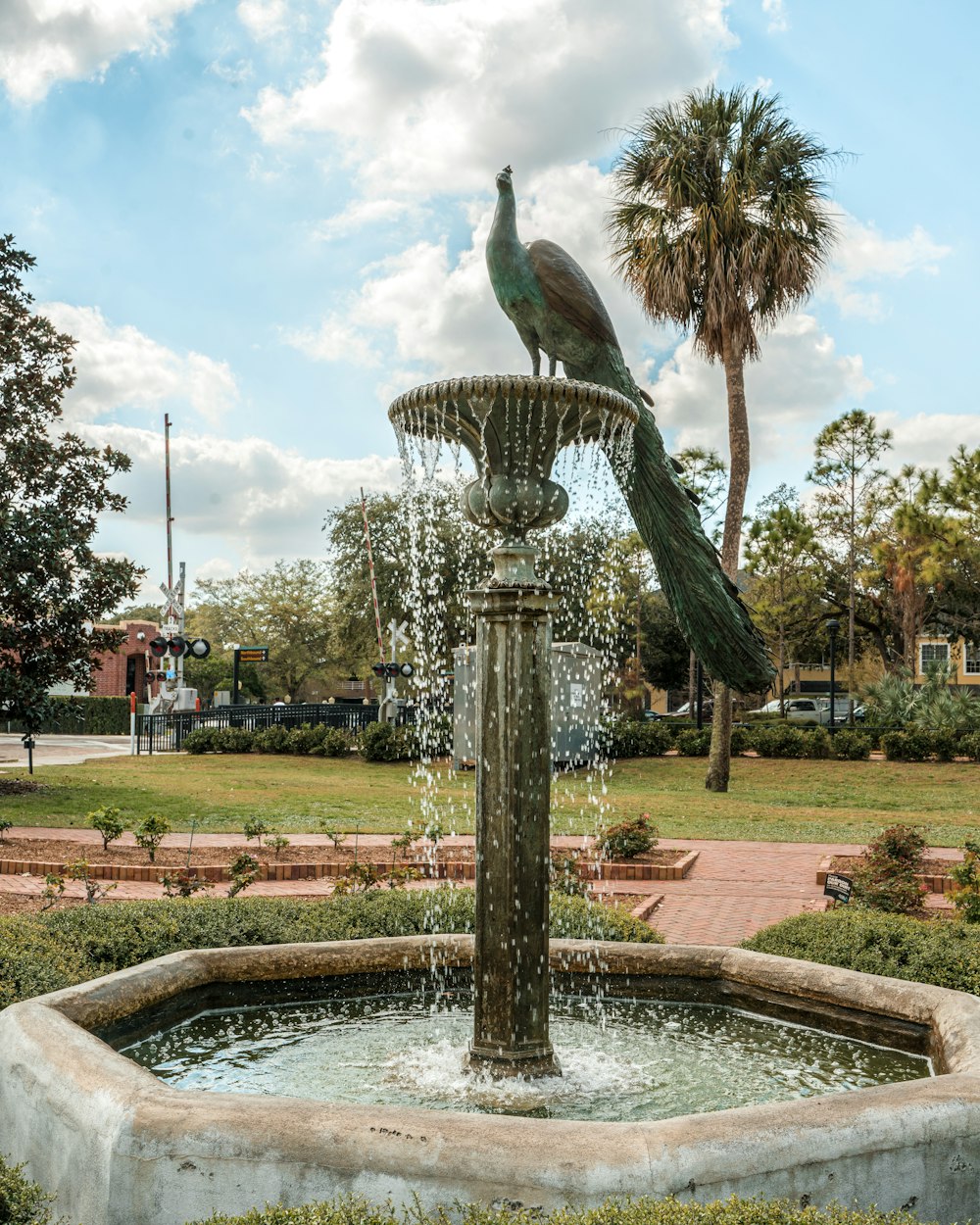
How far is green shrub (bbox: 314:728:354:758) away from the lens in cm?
2750

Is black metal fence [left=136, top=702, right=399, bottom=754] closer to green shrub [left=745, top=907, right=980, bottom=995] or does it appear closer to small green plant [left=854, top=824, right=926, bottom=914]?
small green plant [left=854, top=824, right=926, bottom=914]

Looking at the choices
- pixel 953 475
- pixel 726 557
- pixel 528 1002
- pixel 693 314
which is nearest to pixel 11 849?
pixel 528 1002

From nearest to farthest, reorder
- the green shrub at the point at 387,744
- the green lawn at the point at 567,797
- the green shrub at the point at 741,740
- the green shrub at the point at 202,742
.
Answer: the green lawn at the point at 567,797 → the green shrub at the point at 387,744 → the green shrub at the point at 741,740 → the green shrub at the point at 202,742

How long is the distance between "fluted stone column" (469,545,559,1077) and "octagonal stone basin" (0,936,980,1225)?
1331 millimetres

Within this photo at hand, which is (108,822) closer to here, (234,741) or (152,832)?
(152,832)

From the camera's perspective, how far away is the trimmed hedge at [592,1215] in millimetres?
2803

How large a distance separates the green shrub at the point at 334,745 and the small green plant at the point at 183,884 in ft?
55.2

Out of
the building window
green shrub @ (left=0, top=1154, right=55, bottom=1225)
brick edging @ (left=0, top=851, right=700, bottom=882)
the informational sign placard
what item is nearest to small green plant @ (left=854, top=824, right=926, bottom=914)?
the informational sign placard

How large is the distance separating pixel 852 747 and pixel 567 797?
8.30 meters

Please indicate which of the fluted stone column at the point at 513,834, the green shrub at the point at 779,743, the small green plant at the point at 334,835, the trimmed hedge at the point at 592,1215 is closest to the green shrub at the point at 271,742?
the green shrub at the point at 779,743

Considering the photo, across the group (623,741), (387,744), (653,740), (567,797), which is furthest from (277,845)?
(653,740)

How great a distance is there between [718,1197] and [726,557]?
17.5 m

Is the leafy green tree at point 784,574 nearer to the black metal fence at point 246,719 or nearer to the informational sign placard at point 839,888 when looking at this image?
the black metal fence at point 246,719

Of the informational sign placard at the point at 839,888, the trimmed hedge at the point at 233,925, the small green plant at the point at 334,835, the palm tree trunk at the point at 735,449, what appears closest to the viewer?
the trimmed hedge at the point at 233,925
